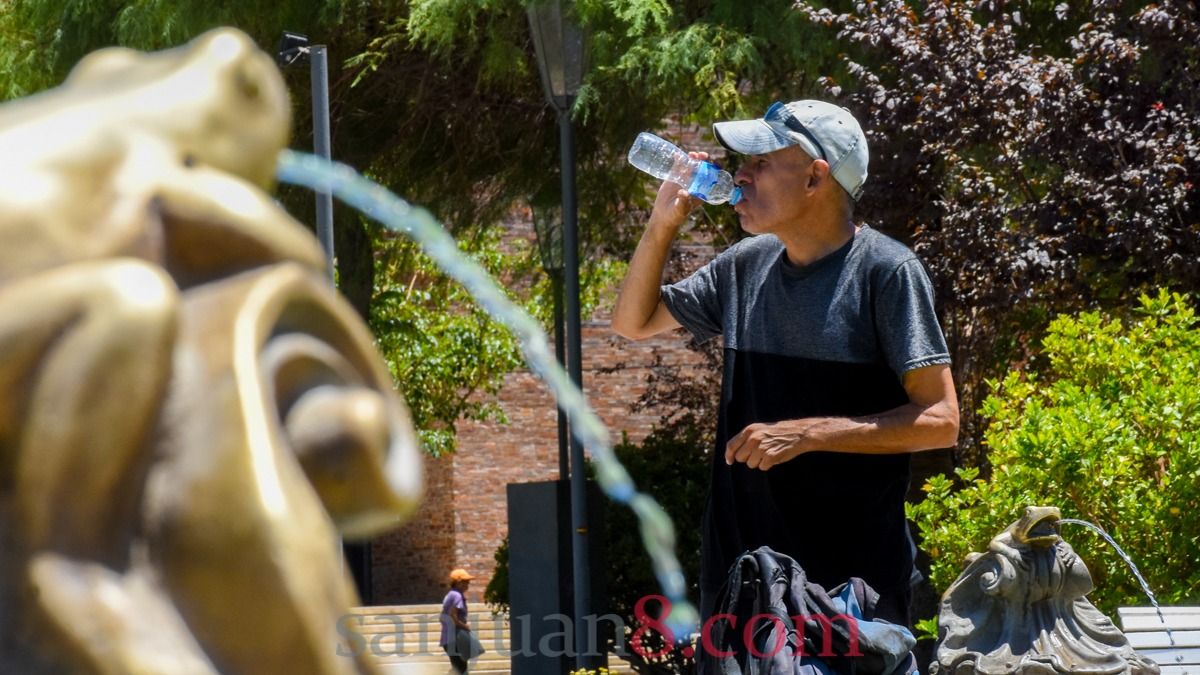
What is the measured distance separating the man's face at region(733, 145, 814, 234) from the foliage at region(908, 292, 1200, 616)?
3.26m

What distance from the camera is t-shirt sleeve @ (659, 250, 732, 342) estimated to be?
155 inches

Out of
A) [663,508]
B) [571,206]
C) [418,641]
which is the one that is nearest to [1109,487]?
[571,206]

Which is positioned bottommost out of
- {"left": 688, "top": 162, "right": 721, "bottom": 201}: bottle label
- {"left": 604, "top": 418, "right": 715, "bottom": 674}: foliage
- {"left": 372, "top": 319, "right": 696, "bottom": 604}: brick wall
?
{"left": 372, "top": 319, "right": 696, "bottom": 604}: brick wall

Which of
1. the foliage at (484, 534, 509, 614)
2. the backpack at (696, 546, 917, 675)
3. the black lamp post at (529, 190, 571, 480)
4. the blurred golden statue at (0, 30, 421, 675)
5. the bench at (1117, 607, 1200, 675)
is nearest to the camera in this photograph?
the blurred golden statue at (0, 30, 421, 675)

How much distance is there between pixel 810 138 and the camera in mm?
3740

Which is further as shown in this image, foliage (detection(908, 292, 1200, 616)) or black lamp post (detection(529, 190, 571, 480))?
black lamp post (detection(529, 190, 571, 480))

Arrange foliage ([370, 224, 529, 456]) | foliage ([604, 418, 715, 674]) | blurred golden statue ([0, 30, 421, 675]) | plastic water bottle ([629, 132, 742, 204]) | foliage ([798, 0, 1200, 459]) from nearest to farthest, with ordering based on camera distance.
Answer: blurred golden statue ([0, 30, 421, 675]), plastic water bottle ([629, 132, 742, 204]), foliage ([798, 0, 1200, 459]), foliage ([604, 418, 715, 674]), foliage ([370, 224, 529, 456])

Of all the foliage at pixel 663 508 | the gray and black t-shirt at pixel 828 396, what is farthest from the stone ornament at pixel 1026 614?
the foliage at pixel 663 508

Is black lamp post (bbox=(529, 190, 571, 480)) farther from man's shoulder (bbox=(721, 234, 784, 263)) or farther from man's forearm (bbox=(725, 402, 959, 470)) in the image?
man's forearm (bbox=(725, 402, 959, 470))

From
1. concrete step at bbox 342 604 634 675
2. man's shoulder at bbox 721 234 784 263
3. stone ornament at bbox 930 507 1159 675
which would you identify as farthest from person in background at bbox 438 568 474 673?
man's shoulder at bbox 721 234 784 263

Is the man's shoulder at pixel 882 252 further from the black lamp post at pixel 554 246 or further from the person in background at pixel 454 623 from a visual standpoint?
the person in background at pixel 454 623

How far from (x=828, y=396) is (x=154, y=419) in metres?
2.51

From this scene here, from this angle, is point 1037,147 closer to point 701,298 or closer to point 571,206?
point 571,206

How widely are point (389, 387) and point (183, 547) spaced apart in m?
0.28
